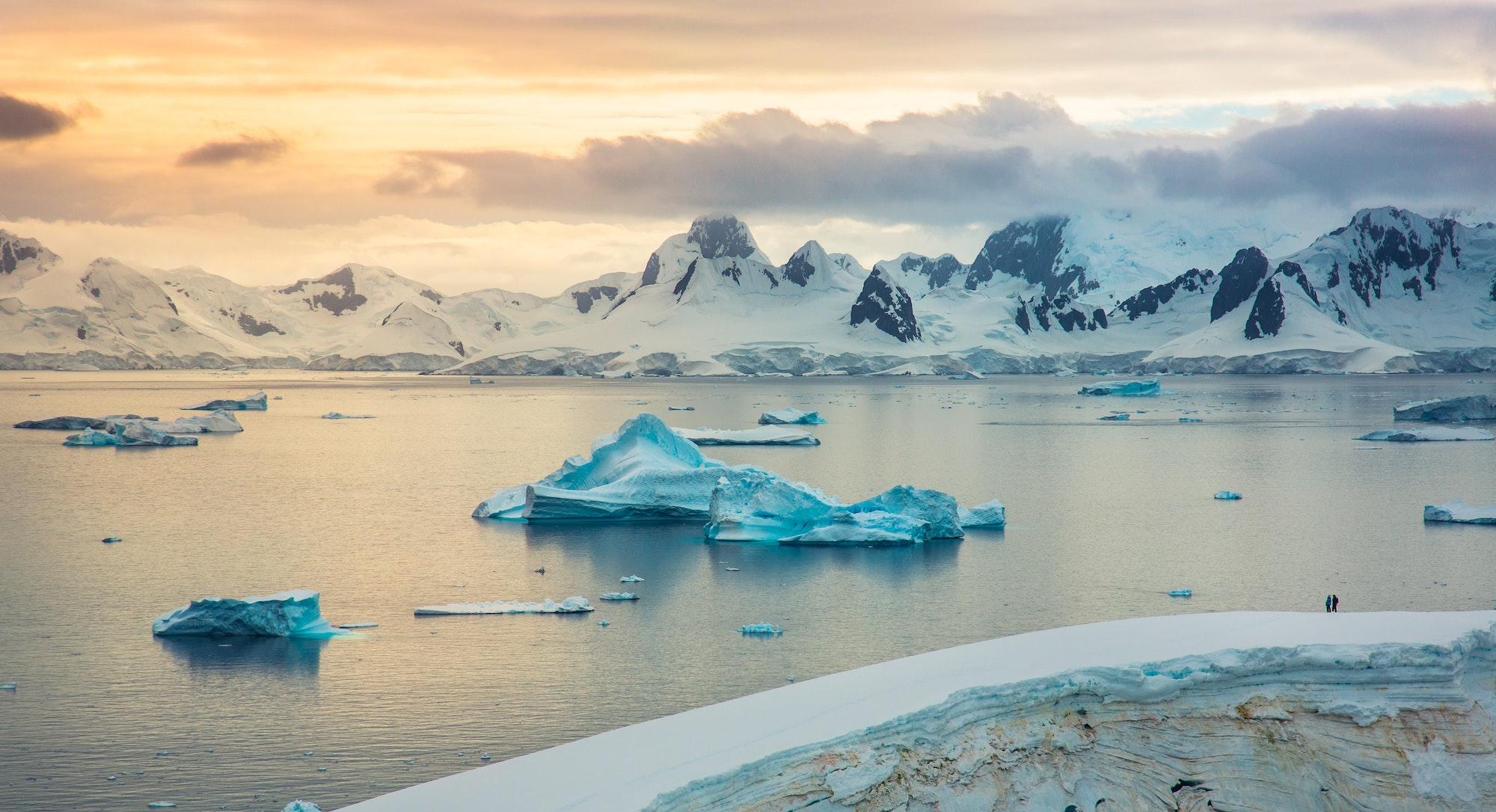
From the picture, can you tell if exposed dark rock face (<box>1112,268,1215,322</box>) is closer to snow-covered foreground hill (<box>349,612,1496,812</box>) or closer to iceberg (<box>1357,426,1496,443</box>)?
iceberg (<box>1357,426,1496,443</box>)

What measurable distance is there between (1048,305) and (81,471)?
170004 millimetres

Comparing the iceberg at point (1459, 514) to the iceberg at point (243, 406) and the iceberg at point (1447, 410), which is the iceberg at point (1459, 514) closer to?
the iceberg at point (1447, 410)

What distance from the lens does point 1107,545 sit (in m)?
Result: 25.2

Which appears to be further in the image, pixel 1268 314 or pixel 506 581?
pixel 1268 314

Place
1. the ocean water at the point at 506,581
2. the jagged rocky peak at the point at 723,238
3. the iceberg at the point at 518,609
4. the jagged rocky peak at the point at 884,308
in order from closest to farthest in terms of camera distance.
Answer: the ocean water at the point at 506,581
the iceberg at the point at 518,609
the jagged rocky peak at the point at 884,308
the jagged rocky peak at the point at 723,238

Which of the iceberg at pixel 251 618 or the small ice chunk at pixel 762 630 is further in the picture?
the small ice chunk at pixel 762 630

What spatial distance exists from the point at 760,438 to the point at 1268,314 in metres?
136

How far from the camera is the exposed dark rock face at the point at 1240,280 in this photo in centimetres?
Answer: 17575

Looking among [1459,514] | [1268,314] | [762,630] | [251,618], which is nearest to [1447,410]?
[1459,514]

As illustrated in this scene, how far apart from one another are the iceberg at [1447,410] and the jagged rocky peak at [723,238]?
5135 inches

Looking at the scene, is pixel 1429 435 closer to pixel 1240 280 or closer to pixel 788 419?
pixel 788 419

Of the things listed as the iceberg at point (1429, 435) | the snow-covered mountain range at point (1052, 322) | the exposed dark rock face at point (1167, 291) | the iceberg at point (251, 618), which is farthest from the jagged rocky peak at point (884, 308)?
the iceberg at point (251, 618)

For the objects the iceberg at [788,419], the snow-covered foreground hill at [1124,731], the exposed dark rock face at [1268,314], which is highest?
the exposed dark rock face at [1268,314]

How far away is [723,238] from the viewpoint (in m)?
189
